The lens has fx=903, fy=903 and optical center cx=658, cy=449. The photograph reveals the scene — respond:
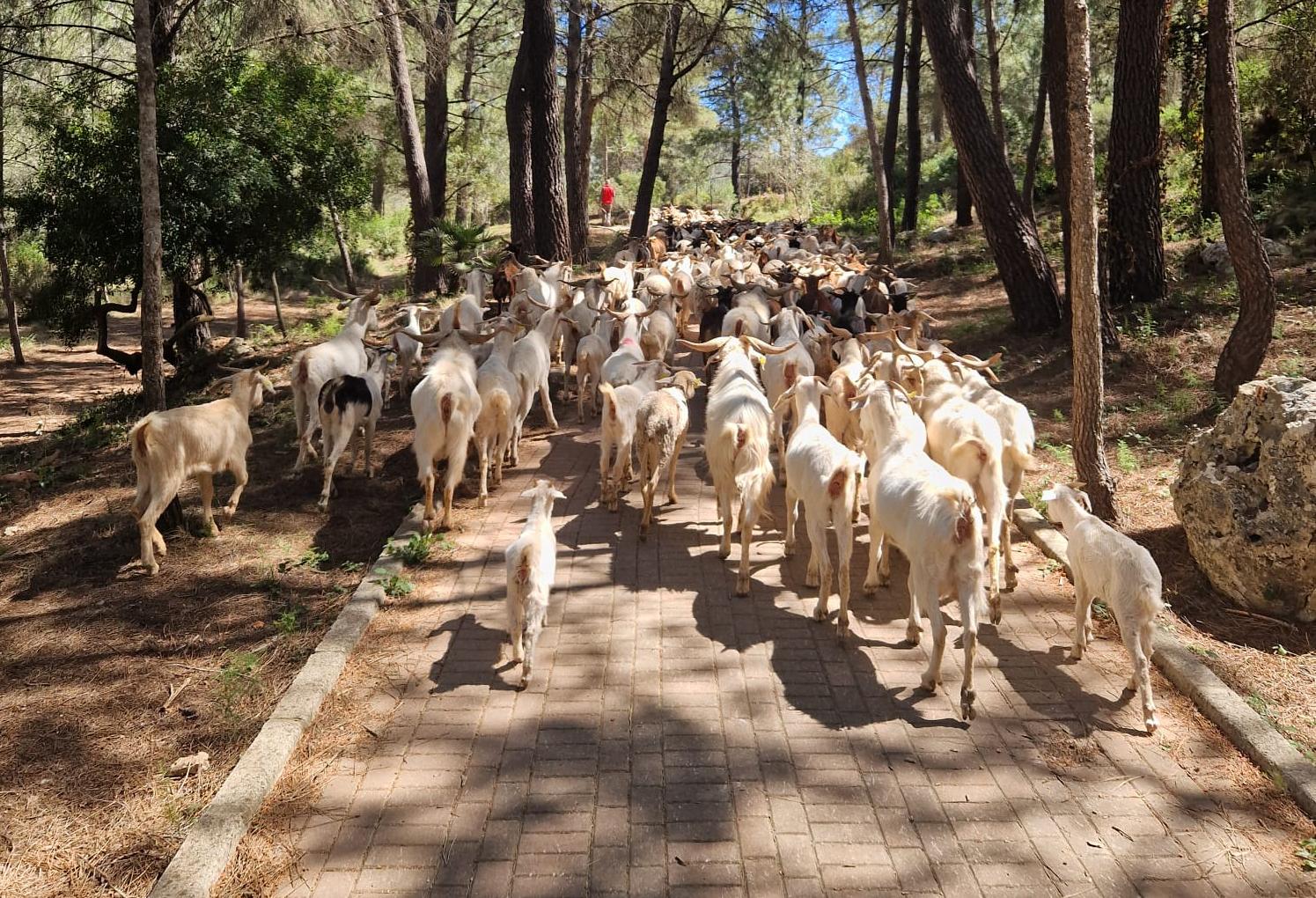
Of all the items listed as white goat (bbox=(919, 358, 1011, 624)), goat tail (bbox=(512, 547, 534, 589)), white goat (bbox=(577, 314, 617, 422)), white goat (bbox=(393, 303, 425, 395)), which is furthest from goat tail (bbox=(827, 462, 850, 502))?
white goat (bbox=(393, 303, 425, 395))

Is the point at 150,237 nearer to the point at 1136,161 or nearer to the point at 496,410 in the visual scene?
the point at 496,410

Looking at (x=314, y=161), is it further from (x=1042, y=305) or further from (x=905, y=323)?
(x=1042, y=305)

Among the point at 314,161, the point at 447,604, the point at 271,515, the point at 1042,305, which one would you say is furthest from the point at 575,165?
the point at 447,604

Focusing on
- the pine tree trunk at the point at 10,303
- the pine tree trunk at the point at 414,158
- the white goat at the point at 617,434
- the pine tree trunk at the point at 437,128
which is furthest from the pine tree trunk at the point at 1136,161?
the pine tree trunk at the point at 10,303

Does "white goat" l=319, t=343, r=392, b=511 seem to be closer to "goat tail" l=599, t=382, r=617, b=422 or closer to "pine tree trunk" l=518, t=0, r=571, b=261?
"goat tail" l=599, t=382, r=617, b=422

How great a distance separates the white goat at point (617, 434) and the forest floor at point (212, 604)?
1990 mm

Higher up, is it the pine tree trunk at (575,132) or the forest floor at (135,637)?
the pine tree trunk at (575,132)

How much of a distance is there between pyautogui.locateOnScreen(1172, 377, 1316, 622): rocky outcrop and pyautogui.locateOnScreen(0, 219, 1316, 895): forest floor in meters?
0.24

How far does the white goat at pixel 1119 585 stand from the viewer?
501cm

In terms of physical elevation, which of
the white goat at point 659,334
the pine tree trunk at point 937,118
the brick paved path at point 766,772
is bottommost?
the brick paved path at point 766,772

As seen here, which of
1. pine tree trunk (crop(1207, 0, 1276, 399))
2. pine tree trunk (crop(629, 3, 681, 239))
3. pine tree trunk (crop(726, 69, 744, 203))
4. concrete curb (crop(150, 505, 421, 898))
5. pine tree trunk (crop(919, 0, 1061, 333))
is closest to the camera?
concrete curb (crop(150, 505, 421, 898))

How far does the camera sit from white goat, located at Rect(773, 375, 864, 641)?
596cm

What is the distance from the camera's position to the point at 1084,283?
23.6 feet

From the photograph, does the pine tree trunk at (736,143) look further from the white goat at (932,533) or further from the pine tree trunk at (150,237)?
the white goat at (932,533)
